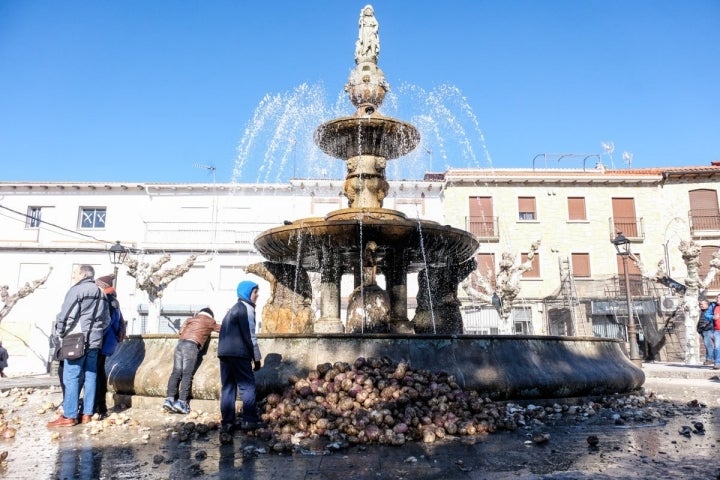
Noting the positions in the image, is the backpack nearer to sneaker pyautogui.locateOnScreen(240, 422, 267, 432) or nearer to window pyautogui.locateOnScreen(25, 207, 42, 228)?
sneaker pyautogui.locateOnScreen(240, 422, 267, 432)

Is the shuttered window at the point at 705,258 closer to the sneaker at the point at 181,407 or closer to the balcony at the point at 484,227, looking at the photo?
the balcony at the point at 484,227

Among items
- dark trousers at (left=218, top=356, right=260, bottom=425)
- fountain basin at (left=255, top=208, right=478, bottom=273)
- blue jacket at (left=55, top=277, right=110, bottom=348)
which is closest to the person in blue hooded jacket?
dark trousers at (left=218, top=356, right=260, bottom=425)

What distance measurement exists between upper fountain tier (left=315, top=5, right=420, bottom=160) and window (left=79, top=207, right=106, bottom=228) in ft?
93.3

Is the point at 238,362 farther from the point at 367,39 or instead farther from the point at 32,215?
the point at 32,215

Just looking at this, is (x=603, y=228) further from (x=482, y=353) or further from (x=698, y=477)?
(x=698, y=477)

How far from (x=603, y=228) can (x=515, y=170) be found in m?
6.58

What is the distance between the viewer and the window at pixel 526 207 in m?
32.7

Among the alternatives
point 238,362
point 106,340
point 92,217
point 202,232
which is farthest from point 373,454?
point 92,217

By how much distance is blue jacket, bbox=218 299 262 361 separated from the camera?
485cm

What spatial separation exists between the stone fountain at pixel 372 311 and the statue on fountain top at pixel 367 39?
0.02m

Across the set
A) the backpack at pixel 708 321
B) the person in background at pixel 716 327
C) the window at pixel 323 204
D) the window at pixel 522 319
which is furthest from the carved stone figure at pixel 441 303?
the window at pixel 323 204

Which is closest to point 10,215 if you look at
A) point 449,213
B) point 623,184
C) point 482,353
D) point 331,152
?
point 449,213

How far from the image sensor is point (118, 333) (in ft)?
19.9

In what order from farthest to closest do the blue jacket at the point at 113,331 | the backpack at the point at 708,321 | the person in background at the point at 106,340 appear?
the backpack at the point at 708,321, the blue jacket at the point at 113,331, the person in background at the point at 106,340
